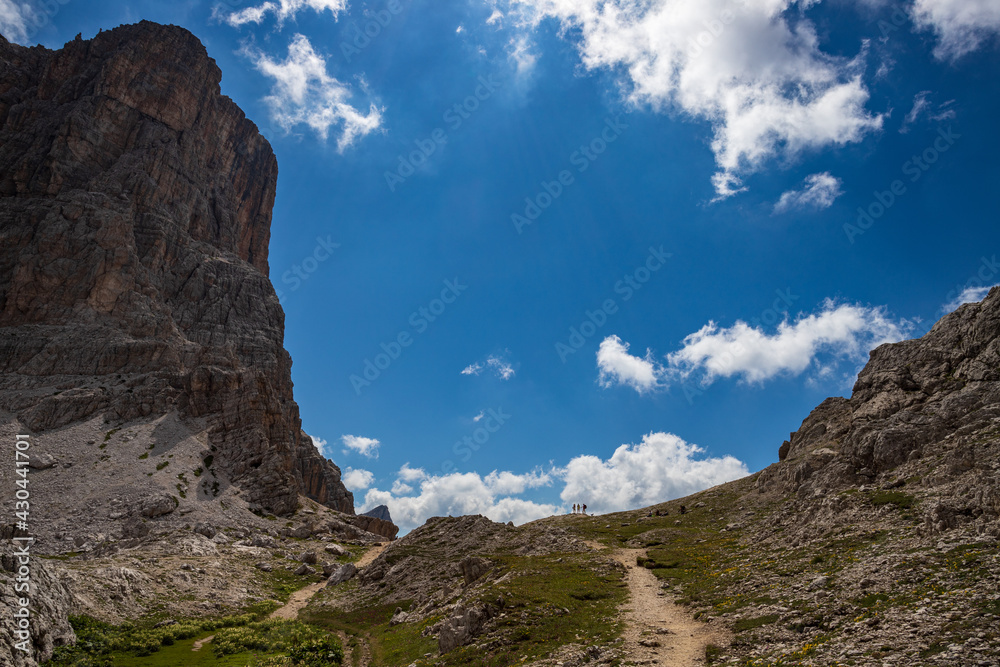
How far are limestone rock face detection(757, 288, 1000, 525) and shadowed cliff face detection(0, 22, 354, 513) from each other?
104097 millimetres

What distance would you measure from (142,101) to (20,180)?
5023 cm

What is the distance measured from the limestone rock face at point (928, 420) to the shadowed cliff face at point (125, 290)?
104097 mm

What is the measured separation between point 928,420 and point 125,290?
185 m

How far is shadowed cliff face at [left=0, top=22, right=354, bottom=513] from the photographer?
124m

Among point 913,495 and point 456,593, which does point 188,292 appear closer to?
point 456,593

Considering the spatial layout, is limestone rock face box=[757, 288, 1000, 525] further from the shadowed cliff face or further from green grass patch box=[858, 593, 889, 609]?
the shadowed cliff face

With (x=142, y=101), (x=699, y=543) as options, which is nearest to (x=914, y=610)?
(x=699, y=543)

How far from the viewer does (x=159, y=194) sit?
182250 millimetres

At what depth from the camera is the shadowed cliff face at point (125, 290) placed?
124 meters

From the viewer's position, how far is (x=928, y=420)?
5506 centimetres

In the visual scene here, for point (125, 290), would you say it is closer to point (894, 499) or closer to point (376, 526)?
point (376, 526)

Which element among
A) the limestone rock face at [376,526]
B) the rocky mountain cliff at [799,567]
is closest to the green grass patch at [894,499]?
the rocky mountain cliff at [799,567]

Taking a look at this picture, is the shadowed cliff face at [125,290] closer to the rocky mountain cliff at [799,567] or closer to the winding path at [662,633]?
the rocky mountain cliff at [799,567]

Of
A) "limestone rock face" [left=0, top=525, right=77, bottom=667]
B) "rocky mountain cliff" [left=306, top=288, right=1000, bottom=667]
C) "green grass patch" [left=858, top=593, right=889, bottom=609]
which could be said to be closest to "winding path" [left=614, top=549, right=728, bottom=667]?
"rocky mountain cliff" [left=306, top=288, right=1000, bottom=667]
